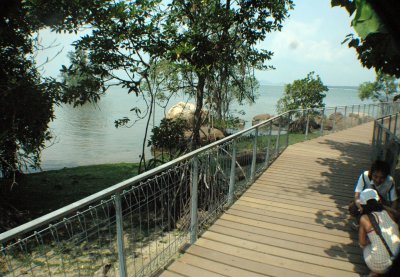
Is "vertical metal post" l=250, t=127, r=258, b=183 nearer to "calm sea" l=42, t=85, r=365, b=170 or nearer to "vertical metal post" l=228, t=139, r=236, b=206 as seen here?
"vertical metal post" l=228, t=139, r=236, b=206

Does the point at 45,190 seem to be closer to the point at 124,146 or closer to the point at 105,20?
the point at 105,20

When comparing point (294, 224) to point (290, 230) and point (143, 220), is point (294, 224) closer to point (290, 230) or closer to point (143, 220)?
point (290, 230)

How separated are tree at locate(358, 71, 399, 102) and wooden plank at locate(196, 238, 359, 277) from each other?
3521cm

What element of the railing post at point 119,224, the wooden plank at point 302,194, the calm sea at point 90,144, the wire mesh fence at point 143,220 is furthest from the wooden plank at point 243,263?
the calm sea at point 90,144

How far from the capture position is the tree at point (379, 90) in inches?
1313

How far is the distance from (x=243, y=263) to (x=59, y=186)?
9766mm

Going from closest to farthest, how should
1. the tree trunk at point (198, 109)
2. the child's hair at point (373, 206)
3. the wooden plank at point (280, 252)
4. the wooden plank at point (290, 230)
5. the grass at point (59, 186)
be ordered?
the child's hair at point (373, 206)
the wooden plank at point (280, 252)
the wooden plank at point (290, 230)
the tree trunk at point (198, 109)
the grass at point (59, 186)

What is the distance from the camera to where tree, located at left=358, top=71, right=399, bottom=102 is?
109 ft

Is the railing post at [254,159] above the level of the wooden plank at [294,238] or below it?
above

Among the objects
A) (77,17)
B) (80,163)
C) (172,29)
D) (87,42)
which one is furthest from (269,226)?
(80,163)

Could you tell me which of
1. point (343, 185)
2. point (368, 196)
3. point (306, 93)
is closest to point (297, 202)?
point (343, 185)

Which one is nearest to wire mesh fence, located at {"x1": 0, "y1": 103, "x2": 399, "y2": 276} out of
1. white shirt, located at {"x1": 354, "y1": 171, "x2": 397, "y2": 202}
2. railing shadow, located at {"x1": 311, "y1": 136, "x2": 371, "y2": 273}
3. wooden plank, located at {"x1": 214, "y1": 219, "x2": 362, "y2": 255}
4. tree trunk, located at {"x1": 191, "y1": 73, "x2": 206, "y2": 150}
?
wooden plank, located at {"x1": 214, "y1": 219, "x2": 362, "y2": 255}

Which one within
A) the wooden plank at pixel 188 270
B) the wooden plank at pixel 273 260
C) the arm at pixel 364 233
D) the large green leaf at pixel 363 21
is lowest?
the wooden plank at pixel 188 270

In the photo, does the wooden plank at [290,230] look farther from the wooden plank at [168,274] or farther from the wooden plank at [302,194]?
the wooden plank at [168,274]
